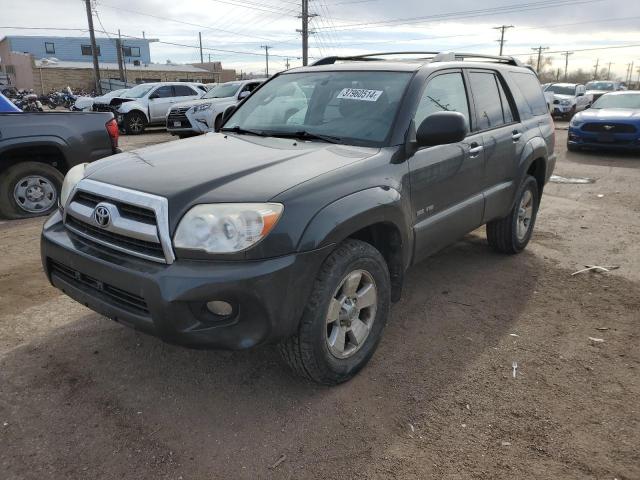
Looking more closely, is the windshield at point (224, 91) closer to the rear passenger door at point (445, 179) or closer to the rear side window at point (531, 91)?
the rear side window at point (531, 91)

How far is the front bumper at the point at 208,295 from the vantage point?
2309 millimetres

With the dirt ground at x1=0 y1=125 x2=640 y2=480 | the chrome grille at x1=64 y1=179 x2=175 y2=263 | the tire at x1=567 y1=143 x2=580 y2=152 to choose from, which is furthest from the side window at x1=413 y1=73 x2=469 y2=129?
the tire at x1=567 y1=143 x2=580 y2=152

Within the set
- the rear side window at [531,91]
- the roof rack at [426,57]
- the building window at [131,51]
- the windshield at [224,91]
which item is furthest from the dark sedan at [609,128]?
the building window at [131,51]

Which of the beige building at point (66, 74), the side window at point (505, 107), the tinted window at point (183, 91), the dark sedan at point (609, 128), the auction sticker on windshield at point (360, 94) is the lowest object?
the dark sedan at point (609, 128)

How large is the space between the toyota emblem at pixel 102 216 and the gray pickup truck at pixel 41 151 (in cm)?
398

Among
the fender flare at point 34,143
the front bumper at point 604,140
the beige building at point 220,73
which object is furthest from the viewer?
the beige building at point 220,73

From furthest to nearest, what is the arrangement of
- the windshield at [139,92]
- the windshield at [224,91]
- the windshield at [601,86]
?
the windshield at [601,86], the windshield at [139,92], the windshield at [224,91]

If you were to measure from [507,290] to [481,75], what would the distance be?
1.80 meters

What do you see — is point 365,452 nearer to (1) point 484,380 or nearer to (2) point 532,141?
(1) point 484,380

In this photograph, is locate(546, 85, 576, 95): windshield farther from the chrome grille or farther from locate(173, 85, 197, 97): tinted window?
the chrome grille

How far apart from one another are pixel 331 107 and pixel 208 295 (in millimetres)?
1813

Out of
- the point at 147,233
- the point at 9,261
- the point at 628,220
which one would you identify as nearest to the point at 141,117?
the point at 9,261

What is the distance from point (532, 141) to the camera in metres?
4.88

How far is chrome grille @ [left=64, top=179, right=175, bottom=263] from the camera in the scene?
2410mm
